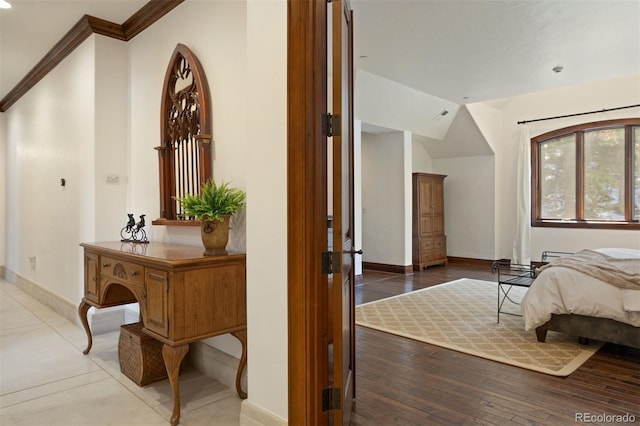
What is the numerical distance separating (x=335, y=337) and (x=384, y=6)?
2937 millimetres

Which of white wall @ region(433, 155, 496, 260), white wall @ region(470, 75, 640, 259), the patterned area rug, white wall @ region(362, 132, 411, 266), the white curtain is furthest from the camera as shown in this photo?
white wall @ region(433, 155, 496, 260)

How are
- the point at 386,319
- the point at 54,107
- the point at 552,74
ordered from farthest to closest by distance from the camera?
the point at 552,74, the point at 54,107, the point at 386,319

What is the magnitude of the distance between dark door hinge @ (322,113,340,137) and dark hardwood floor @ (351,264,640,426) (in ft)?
5.02

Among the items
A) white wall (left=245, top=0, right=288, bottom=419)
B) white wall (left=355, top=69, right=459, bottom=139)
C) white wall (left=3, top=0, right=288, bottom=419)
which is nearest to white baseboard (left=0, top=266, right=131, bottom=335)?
white wall (left=3, top=0, right=288, bottom=419)

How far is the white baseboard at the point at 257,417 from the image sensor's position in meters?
1.84

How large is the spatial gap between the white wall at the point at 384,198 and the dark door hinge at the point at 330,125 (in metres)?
5.29

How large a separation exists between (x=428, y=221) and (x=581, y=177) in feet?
8.86

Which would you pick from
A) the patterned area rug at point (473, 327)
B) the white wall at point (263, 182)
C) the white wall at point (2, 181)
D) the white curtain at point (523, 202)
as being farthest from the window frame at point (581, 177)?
the white wall at point (2, 181)

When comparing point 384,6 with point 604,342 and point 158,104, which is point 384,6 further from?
point 604,342

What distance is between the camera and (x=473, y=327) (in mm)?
3785

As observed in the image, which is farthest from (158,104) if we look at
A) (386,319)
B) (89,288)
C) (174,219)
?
(386,319)

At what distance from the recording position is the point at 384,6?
135 inches

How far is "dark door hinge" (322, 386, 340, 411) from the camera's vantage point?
1.76 m

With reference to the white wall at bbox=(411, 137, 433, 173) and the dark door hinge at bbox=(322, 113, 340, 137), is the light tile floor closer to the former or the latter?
the dark door hinge at bbox=(322, 113, 340, 137)
